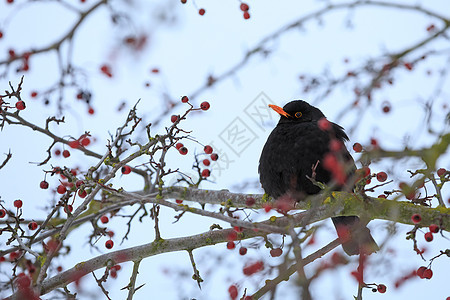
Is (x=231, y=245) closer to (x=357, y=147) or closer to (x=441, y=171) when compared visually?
(x=357, y=147)

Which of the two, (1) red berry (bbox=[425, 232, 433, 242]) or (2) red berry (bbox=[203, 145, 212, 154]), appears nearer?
(1) red berry (bbox=[425, 232, 433, 242])

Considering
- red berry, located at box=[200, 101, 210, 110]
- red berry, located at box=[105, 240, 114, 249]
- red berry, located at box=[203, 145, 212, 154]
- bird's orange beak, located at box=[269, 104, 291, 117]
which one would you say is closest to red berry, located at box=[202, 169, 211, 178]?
red berry, located at box=[203, 145, 212, 154]

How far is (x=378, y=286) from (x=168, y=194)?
57.9 inches

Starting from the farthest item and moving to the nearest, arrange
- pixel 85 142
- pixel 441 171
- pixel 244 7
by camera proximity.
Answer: pixel 244 7
pixel 85 142
pixel 441 171

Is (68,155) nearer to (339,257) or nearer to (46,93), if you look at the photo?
(46,93)

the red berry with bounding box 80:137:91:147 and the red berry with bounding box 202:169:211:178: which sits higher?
the red berry with bounding box 80:137:91:147

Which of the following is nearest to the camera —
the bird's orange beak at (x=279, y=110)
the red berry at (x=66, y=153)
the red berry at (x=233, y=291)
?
the red berry at (x=233, y=291)

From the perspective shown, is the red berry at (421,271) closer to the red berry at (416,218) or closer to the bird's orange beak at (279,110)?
the red berry at (416,218)

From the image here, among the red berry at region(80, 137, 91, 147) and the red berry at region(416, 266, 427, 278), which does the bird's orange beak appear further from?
the red berry at region(416, 266, 427, 278)

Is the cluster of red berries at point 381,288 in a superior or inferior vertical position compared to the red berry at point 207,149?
inferior

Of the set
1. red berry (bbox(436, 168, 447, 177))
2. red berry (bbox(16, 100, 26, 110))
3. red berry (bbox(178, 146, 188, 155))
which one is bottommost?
red berry (bbox(436, 168, 447, 177))

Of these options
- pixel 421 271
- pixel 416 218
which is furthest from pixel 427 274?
pixel 416 218

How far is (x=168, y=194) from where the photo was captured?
10.8 feet

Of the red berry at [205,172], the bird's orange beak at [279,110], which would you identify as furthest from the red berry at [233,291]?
the bird's orange beak at [279,110]
